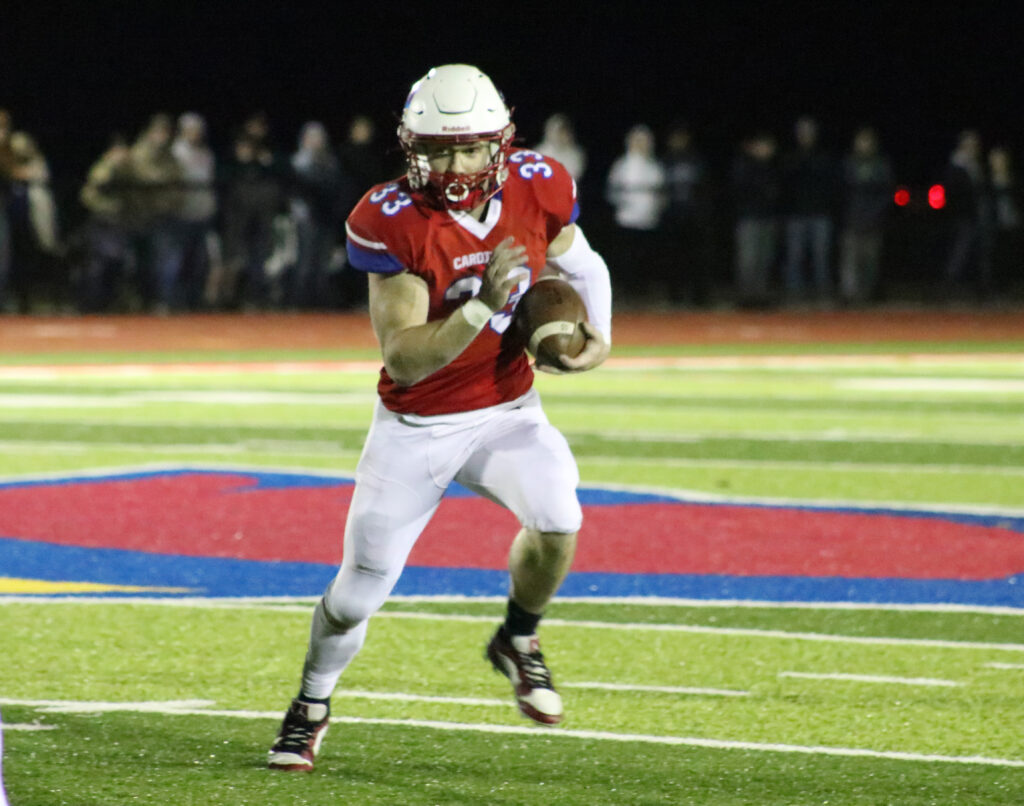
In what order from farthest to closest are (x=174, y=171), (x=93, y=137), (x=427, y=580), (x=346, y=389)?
(x=93, y=137) < (x=174, y=171) < (x=346, y=389) < (x=427, y=580)

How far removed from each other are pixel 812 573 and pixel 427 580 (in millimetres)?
1457

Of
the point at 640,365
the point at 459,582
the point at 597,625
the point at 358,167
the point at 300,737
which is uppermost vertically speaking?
the point at 300,737

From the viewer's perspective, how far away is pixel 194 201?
2130cm

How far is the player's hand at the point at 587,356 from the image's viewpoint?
5.26 m

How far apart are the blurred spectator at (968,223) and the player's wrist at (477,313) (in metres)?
19.0

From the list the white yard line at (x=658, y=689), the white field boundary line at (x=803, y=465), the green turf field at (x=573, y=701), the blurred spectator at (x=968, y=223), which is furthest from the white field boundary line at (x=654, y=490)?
the blurred spectator at (x=968, y=223)

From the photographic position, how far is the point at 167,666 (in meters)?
6.31

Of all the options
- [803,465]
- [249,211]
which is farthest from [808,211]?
[803,465]

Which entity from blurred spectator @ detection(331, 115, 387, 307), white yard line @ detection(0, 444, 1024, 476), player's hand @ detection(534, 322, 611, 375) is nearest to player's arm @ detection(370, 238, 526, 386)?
player's hand @ detection(534, 322, 611, 375)

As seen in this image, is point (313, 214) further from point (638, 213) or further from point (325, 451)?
point (325, 451)

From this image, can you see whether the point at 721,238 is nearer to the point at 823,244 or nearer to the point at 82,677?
the point at 823,244

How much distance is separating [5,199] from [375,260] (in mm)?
16745

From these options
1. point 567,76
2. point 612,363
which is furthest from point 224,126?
point 612,363

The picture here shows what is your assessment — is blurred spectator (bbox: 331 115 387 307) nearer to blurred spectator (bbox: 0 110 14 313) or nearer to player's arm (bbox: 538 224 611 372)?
blurred spectator (bbox: 0 110 14 313)
